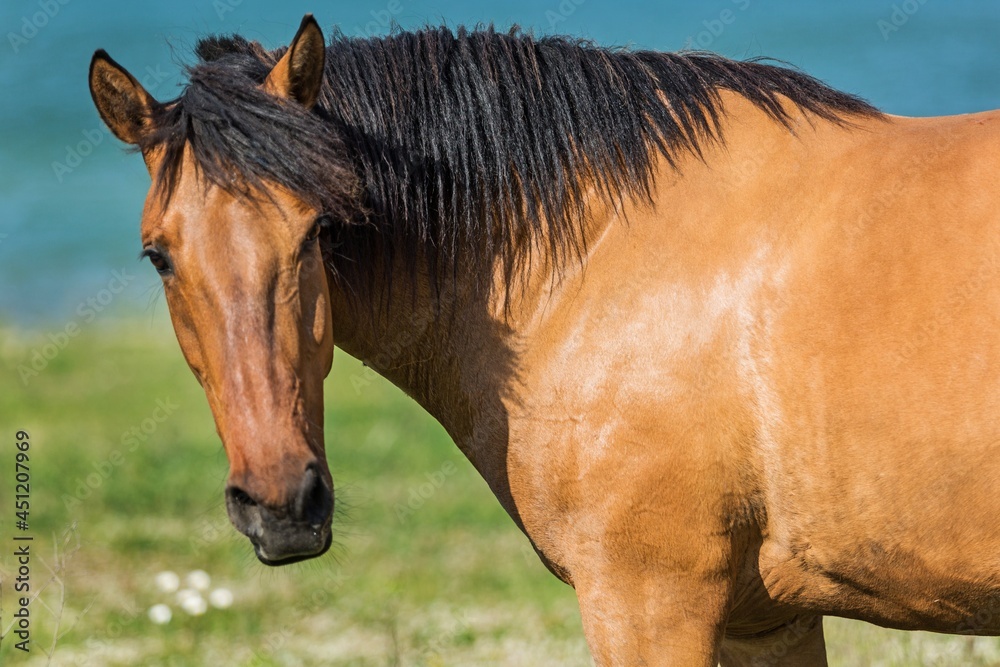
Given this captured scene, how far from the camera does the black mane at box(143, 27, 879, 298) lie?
3252 millimetres

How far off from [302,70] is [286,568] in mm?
7201

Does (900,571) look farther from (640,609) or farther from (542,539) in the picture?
(542,539)

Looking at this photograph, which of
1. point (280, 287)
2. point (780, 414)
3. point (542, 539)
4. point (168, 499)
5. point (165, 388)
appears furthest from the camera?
point (165, 388)

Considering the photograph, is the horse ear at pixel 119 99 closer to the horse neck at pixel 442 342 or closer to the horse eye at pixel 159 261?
the horse eye at pixel 159 261

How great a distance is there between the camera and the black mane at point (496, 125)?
128 inches

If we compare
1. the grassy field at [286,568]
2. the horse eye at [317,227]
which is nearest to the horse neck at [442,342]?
the horse eye at [317,227]

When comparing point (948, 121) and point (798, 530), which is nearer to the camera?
point (798, 530)

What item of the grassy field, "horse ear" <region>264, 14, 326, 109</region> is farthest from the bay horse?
the grassy field

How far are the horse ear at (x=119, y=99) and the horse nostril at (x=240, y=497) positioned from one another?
122cm

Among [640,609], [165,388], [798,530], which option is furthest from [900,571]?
[165,388]

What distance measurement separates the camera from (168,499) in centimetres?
1305

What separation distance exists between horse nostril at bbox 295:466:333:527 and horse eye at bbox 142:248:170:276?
788 millimetres

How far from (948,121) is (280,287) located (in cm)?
237

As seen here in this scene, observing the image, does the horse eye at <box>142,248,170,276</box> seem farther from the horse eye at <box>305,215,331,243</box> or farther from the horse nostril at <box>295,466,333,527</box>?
the horse nostril at <box>295,466,333,527</box>
